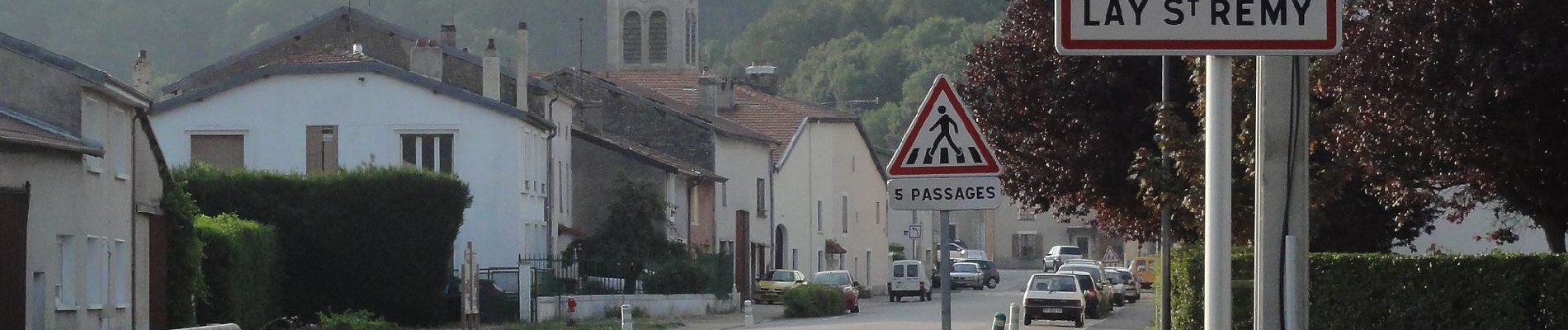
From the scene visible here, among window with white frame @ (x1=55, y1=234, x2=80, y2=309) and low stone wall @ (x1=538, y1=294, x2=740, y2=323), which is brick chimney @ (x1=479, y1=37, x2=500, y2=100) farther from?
window with white frame @ (x1=55, y1=234, x2=80, y2=309)

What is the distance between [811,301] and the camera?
42.2 meters

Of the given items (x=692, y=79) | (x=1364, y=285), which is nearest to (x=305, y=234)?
(x=1364, y=285)

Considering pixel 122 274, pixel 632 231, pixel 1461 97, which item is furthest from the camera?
pixel 632 231

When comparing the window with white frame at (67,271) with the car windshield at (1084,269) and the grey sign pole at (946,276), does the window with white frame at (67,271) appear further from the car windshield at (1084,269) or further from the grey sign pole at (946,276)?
the car windshield at (1084,269)

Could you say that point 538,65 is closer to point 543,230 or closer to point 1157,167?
point 543,230

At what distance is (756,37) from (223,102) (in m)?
80.9

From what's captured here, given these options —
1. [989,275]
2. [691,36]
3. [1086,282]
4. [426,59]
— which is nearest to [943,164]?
[1086,282]

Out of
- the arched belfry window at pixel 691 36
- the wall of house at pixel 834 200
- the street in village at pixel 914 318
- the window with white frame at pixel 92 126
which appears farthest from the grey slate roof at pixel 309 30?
the arched belfry window at pixel 691 36

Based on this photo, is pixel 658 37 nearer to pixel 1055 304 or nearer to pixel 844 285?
pixel 844 285

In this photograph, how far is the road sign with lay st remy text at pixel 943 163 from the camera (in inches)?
416

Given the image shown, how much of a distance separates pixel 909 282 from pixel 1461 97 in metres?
41.6

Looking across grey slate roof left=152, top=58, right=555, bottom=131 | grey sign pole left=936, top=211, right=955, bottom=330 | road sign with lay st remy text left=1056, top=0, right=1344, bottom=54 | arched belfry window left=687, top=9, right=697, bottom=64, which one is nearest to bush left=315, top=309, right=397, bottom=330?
grey slate roof left=152, top=58, right=555, bottom=131

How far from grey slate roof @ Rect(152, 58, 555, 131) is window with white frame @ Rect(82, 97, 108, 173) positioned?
14.7 metres

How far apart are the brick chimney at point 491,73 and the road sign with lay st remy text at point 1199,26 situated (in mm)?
36504
